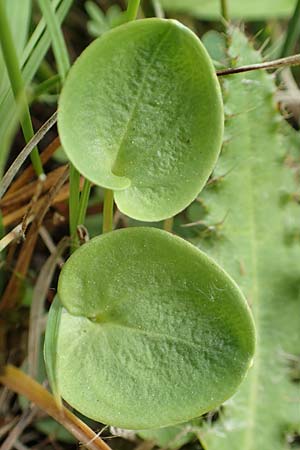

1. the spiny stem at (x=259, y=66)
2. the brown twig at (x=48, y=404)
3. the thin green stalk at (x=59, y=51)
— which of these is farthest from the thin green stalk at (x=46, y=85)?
the brown twig at (x=48, y=404)

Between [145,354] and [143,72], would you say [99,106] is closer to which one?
[143,72]

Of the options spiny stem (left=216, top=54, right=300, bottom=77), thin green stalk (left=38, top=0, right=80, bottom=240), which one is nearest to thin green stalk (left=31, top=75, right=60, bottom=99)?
thin green stalk (left=38, top=0, right=80, bottom=240)

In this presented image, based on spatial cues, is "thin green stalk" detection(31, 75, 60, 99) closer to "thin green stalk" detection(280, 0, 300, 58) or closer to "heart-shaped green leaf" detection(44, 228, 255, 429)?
"heart-shaped green leaf" detection(44, 228, 255, 429)

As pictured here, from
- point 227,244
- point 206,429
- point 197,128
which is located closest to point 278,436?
point 206,429

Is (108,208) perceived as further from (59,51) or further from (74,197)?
(59,51)

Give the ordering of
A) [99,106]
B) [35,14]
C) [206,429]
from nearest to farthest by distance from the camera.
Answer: [99,106], [206,429], [35,14]
